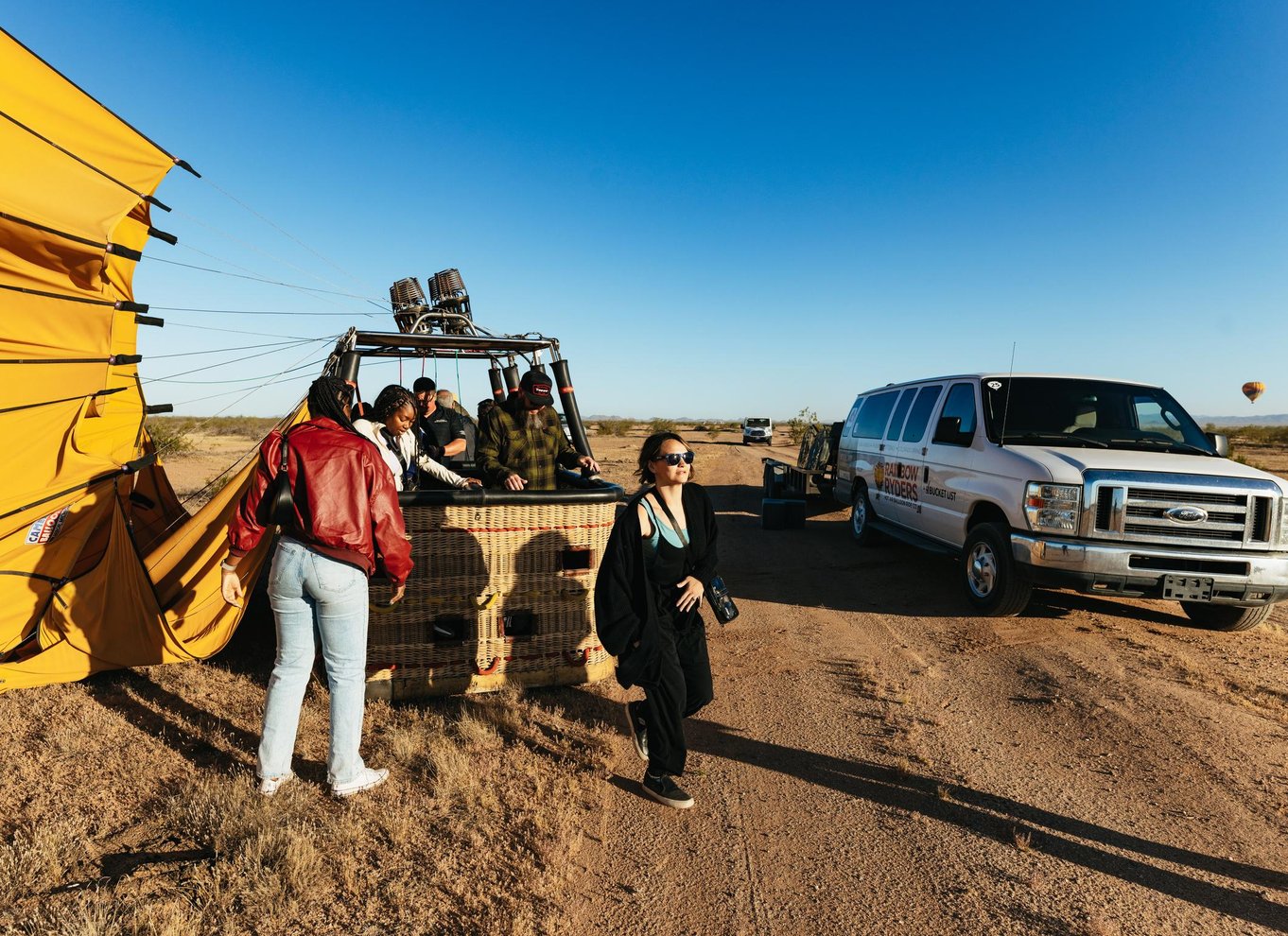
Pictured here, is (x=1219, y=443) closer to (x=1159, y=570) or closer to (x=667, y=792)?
(x=1159, y=570)

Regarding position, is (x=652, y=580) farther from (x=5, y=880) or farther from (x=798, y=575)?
(x=798, y=575)

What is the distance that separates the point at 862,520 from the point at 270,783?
8.03 meters

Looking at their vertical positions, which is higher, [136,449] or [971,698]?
[136,449]

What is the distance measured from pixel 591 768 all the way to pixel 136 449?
12.5 feet

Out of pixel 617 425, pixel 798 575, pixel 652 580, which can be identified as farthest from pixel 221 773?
pixel 617 425

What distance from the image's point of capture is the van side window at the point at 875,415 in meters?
9.22

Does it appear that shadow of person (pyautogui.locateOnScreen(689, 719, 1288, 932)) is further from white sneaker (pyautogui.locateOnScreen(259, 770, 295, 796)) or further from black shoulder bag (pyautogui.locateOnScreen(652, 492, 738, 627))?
white sneaker (pyautogui.locateOnScreen(259, 770, 295, 796))

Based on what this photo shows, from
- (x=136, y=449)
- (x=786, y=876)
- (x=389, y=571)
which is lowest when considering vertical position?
(x=786, y=876)

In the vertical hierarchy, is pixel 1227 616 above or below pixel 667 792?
above

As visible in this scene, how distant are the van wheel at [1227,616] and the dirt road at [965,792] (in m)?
0.14

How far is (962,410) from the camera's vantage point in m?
7.27

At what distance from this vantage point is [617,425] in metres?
63.3

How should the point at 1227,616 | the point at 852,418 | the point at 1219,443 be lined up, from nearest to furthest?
1. the point at 1227,616
2. the point at 1219,443
3. the point at 852,418

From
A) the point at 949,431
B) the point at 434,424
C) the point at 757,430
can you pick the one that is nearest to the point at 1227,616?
the point at 949,431
